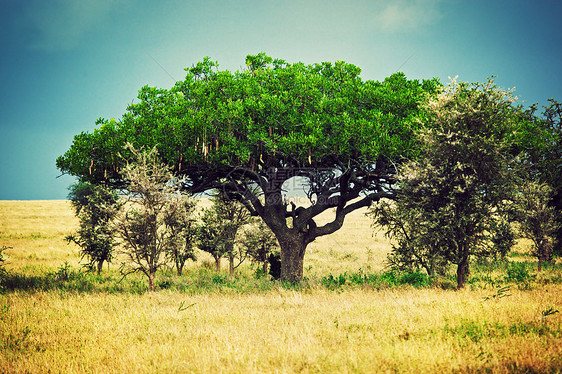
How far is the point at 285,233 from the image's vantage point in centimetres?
1697

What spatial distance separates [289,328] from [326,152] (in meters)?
8.48

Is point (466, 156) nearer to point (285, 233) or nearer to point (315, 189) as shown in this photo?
point (315, 189)

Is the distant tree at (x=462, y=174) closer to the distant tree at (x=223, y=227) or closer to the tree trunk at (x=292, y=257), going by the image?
the tree trunk at (x=292, y=257)

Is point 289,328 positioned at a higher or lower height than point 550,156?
lower

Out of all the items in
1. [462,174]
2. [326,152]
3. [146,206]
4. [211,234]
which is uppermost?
[326,152]

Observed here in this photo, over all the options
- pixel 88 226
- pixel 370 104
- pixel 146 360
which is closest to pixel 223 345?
pixel 146 360

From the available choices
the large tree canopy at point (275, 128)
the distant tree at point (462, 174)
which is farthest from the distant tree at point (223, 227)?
the distant tree at point (462, 174)

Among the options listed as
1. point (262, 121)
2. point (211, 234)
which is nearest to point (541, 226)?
point (262, 121)

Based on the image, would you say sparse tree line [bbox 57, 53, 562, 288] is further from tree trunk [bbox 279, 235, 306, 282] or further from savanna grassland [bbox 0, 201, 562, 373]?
savanna grassland [bbox 0, 201, 562, 373]

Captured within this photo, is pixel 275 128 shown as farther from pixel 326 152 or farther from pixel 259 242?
pixel 259 242

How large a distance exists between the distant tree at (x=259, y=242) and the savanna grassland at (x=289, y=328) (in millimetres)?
6693

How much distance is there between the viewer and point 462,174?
39.8ft

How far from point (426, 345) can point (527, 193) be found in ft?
41.6

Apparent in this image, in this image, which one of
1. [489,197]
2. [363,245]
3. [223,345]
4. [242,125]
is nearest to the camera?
[223,345]
